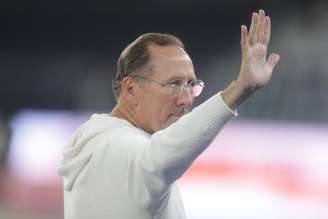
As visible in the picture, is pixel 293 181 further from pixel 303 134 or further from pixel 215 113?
pixel 215 113

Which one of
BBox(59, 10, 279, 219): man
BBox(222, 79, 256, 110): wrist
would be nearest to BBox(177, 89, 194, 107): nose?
BBox(59, 10, 279, 219): man

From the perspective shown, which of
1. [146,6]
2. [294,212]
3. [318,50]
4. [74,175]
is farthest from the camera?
[146,6]

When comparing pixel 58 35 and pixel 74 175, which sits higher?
pixel 74 175

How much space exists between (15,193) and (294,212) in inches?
77.0

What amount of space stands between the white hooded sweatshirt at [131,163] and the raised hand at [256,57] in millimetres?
51

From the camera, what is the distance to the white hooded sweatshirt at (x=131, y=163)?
1.10 m

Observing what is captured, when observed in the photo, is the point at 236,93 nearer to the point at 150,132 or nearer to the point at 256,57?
the point at 256,57

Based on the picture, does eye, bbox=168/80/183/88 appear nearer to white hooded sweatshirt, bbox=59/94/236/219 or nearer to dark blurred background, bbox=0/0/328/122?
white hooded sweatshirt, bbox=59/94/236/219

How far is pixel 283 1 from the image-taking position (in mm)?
6012

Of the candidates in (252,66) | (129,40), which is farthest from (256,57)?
(129,40)

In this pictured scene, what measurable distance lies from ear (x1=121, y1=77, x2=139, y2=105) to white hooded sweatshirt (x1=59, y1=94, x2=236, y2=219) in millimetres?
55

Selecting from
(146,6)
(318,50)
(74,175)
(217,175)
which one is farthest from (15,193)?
(74,175)

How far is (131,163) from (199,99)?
14.4ft

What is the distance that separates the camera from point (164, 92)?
51.8 inches
